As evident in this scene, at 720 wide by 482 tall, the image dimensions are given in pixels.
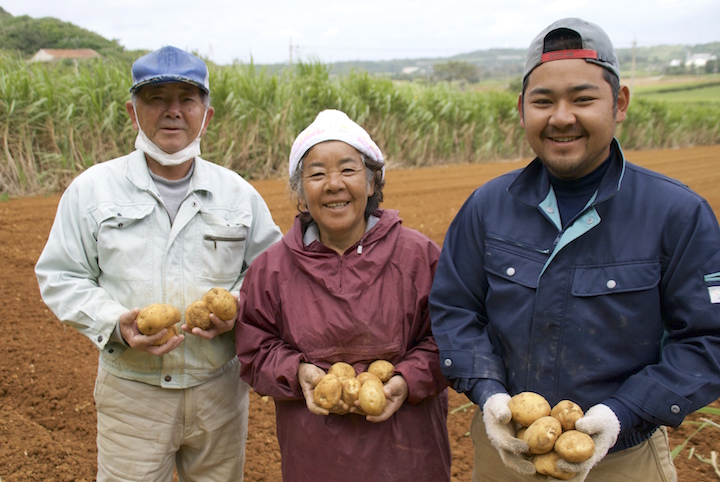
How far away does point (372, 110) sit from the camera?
12.3 m

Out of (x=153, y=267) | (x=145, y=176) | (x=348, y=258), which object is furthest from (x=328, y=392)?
→ (x=145, y=176)

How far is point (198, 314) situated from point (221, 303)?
0.09 metres

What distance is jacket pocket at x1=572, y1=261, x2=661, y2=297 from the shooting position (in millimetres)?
1576

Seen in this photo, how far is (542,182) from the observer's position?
176cm

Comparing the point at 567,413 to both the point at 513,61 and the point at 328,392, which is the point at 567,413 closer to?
the point at 328,392

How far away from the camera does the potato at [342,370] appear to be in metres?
1.88

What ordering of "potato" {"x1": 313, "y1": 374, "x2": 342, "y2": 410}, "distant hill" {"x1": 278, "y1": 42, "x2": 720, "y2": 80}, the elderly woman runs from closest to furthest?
"potato" {"x1": 313, "y1": 374, "x2": 342, "y2": 410} < the elderly woman < "distant hill" {"x1": 278, "y1": 42, "x2": 720, "y2": 80}

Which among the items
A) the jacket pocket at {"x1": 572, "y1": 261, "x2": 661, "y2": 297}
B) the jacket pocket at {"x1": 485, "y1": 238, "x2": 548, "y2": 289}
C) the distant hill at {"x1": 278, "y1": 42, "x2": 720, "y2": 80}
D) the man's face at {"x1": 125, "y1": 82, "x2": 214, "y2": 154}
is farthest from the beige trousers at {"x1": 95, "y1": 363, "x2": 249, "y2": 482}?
the distant hill at {"x1": 278, "y1": 42, "x2": 720, "y2": 80}

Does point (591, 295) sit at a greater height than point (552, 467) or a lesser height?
greater

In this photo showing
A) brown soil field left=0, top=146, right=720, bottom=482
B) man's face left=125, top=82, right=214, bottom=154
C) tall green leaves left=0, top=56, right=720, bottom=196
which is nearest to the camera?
man's face left=125, top=82, right=214, bottom=154

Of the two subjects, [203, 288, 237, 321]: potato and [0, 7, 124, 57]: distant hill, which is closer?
[203, 288, 237, 321]: potato

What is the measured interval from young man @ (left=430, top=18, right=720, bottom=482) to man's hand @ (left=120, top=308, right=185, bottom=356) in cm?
90

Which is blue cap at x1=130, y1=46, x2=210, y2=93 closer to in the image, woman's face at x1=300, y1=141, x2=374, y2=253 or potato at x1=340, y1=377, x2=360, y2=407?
woman's face at x1=300, y1=141, x2=374, y2=253

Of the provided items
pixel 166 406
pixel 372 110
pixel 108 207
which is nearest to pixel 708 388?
pixel 166 406
